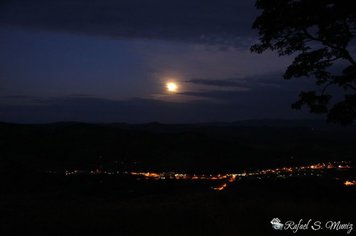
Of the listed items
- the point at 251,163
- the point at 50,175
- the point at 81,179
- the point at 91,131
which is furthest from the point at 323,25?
the point at 91,131

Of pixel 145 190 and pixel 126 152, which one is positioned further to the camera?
pixel 126 152

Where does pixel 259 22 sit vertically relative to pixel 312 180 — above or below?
above

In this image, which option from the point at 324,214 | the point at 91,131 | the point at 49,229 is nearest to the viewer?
the point at 49,229

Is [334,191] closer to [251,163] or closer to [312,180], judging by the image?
[312,180]

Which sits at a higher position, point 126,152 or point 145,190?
point 126,152

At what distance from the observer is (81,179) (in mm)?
30844

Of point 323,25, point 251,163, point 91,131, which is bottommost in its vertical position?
point 251,163

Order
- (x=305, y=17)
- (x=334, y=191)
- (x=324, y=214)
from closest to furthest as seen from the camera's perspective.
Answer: (x=324, y=214) < (x=305, y=17) < (x=334, y=191)

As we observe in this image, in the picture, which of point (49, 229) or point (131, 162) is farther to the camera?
point (131, 162)

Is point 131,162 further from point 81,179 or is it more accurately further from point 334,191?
point 334,191

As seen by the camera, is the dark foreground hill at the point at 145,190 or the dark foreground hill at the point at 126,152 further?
the dark foreground hill at the point at 126,152

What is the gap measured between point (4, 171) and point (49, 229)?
22900 mm

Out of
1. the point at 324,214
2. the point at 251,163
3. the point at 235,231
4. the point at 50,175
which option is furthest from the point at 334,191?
the point at 251,163

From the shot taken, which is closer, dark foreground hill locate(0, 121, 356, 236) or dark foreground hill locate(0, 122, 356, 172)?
dark foreground hill locate(0, 121, 356, 236)
